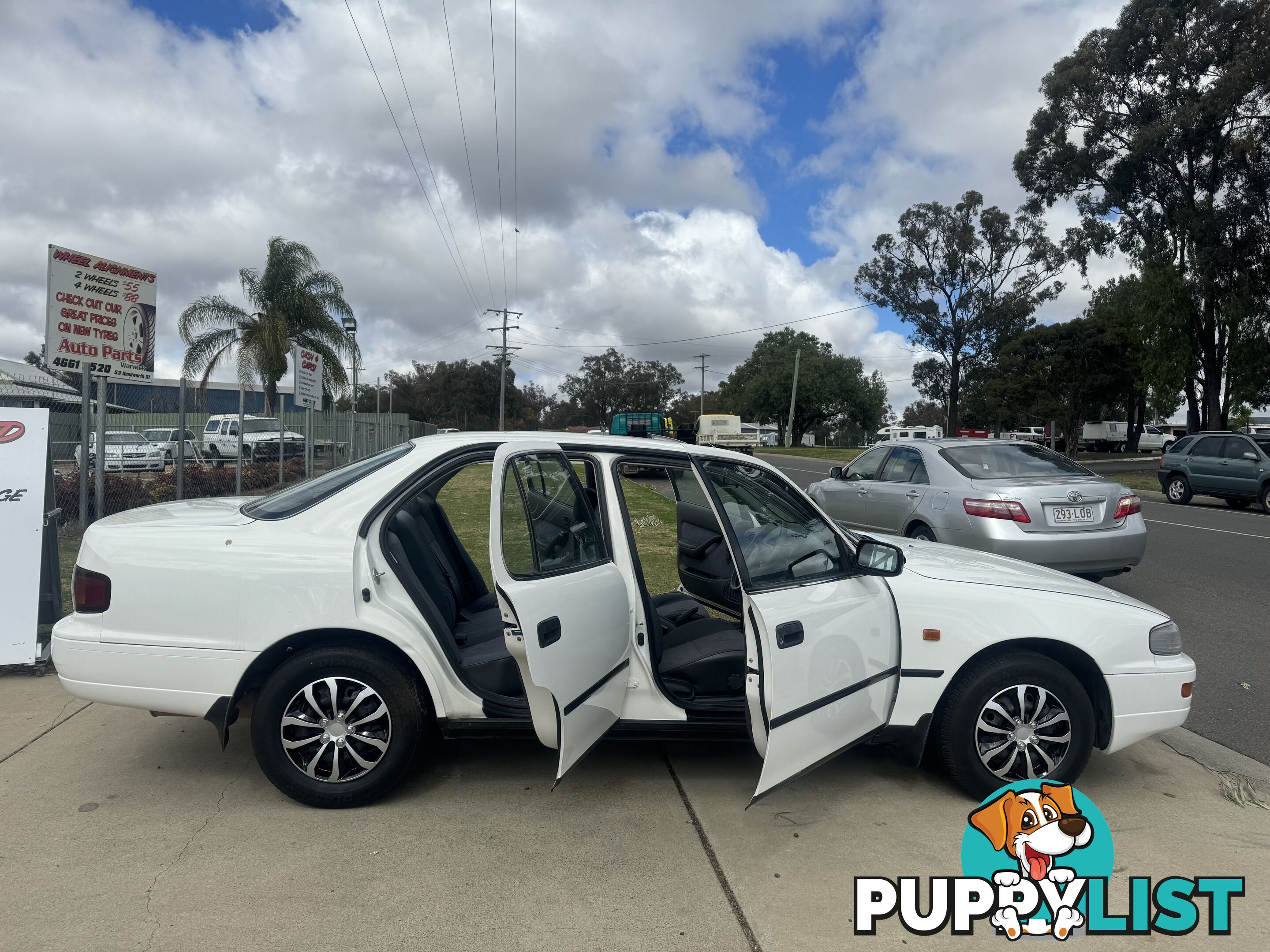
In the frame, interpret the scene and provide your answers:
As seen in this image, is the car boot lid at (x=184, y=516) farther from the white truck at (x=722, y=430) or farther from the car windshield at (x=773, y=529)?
the white truck at (x=722, y=430)

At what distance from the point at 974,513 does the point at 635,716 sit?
482cm

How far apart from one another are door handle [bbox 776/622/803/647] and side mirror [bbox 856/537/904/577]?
0.51 metres

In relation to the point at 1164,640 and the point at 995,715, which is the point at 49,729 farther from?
the point at 1164,640

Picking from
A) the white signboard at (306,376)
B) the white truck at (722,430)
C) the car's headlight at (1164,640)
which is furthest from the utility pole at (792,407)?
the car's headlight at (1164,640)

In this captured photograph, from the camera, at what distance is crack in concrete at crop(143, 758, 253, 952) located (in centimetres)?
277

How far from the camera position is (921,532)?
822 centimetres

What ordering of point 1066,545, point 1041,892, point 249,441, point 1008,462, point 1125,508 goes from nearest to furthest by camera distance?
point 1041,892 < point 1066,545 < point 1125,508 < point 1008,462 < point 249,441

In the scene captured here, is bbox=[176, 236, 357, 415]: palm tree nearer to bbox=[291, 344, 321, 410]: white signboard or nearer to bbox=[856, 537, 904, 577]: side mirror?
bbox=[291, 344, 321, 410]: white signboard

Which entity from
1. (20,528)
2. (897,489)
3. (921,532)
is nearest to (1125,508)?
(921,532)

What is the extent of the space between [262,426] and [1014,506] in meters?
27.1

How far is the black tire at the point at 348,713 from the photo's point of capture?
3520mm

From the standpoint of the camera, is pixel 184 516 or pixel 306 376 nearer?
pixel 184 516

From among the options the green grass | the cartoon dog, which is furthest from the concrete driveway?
the green grass

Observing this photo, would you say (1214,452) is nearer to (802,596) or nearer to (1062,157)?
(1062,157)
